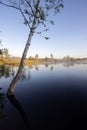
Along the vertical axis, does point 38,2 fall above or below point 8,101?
above

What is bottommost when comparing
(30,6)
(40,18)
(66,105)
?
(66,105)

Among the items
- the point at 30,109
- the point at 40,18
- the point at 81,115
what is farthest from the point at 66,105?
the point at 40,18

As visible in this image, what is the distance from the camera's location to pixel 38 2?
15.4 m

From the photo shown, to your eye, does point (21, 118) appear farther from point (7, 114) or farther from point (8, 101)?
point (8, 101)

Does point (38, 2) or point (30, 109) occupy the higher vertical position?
point (38, 2)

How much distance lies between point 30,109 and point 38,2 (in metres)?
11.6

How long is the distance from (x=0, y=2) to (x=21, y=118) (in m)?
12.5

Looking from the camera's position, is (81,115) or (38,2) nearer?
(81,115)

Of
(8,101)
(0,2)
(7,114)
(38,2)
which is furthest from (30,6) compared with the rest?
(7,114)

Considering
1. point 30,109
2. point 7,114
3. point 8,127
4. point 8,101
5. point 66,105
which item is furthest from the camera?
point 8,101

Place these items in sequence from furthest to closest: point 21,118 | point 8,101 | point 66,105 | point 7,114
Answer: point 8,101
point 66,105
point 7,114
point 21,118

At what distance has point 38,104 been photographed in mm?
12148

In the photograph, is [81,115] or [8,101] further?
[8,101]

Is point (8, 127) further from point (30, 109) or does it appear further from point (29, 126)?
point (30, 109)
